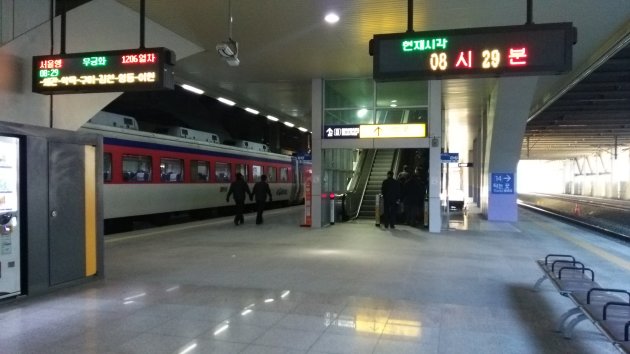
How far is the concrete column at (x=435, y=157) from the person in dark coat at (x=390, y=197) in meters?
0.99

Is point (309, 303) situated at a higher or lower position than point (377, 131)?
lower

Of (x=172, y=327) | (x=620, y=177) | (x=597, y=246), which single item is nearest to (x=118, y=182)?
(x=172, y=327)

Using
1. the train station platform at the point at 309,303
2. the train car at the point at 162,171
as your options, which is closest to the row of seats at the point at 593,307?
the train station platform at the point at 309,303

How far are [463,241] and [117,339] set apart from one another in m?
8.70

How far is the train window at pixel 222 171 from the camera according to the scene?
17.6 meters

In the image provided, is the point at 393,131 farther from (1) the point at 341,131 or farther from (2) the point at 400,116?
(2) the point at 400,116

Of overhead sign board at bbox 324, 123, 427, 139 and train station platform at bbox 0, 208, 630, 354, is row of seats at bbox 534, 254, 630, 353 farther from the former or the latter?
overhead sign board at bbox 324, 123, 427, 139

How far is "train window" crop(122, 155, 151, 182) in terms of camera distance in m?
12.7

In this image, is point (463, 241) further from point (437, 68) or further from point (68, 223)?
point (68, 223)

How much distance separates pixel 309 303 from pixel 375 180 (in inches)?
531

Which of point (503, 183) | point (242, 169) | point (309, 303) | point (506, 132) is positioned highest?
point (506, 132)

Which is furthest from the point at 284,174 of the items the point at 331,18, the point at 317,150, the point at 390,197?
the point at 331,18

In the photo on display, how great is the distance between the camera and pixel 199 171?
53.9 ft

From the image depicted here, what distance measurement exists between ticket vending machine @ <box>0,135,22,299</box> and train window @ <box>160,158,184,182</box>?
27.5 feet
